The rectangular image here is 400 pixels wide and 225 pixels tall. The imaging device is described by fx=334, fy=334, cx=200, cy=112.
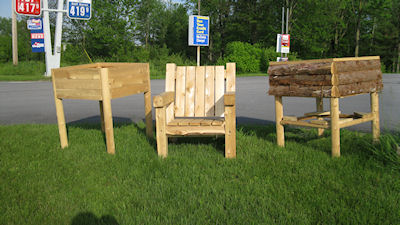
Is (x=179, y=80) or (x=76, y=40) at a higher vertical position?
(x=76, y=40)

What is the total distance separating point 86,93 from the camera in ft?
13.6

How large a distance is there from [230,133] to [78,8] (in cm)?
1821

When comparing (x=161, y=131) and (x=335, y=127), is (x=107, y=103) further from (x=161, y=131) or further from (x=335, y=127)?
(x=335, y=127)

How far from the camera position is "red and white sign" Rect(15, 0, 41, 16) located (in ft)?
62.4

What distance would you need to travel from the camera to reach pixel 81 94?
13.7 ft

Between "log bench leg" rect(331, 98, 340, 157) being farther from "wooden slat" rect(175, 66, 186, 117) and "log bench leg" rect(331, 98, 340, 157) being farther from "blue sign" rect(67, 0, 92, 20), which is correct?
"blue sign" rect(67, 0, 92, 20)

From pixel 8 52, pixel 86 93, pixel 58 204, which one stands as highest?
pixel 8 52

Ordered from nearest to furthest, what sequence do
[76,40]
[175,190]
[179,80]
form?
[175,190] → [179,80] → [76,40]

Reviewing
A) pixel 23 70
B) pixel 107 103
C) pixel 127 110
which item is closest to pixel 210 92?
pixel 107 103

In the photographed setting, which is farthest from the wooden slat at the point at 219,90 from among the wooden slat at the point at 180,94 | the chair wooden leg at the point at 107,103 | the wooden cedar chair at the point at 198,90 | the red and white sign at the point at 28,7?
the red and white sign at the point at 28,7

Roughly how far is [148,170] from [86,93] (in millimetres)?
1320

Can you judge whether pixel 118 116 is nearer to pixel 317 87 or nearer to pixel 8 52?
pixel 317 87

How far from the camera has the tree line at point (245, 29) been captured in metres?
39.9

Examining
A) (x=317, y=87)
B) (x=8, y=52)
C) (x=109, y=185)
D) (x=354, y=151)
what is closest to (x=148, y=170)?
(x=109, y=185)
